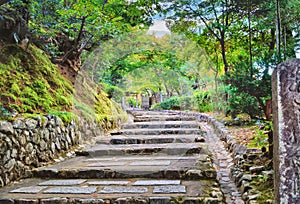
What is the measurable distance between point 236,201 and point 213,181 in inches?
20.6

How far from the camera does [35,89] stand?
15.8 feet

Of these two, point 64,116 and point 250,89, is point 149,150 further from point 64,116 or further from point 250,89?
point 250,89

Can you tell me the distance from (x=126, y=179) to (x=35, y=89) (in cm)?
250

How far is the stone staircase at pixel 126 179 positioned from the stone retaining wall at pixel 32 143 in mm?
194

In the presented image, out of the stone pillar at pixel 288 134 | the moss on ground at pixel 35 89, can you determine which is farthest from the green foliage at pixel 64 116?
the stone pillar at pixel 288 134

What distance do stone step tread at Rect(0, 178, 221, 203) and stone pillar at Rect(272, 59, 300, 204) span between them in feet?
2.94

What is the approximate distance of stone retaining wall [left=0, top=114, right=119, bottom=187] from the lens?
3293mm

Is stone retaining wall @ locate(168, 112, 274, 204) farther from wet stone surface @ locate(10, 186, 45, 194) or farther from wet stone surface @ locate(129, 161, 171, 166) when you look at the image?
wet stone surface @ locate(10, 186, 45, 194)

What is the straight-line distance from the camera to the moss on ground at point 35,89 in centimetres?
411

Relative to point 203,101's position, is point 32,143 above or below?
below

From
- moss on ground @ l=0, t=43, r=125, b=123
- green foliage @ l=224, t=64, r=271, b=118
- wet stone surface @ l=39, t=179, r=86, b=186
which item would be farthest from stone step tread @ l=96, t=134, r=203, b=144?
wet stone surface @ l=39, t=179, r=86, b=186

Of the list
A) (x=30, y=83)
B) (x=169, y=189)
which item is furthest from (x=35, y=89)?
(x=169, y=189)

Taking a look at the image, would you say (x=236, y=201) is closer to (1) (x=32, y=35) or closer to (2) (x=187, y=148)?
(2) (x=187, y=148)

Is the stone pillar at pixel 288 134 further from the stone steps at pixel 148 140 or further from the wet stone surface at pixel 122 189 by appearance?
the stone steps at pixel 148 140
